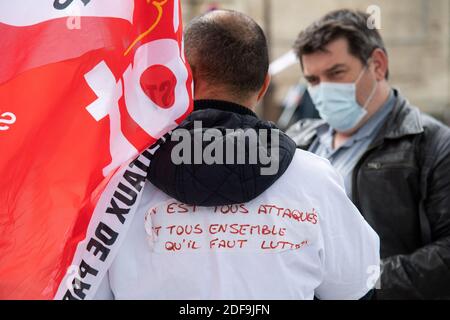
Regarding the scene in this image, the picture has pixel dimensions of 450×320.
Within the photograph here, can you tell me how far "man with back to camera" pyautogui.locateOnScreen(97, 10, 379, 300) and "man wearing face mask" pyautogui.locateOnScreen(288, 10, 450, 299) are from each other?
0.94 meters

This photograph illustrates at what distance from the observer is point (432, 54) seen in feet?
57.1

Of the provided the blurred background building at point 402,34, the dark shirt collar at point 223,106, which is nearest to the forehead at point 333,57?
the dark shirt collar at point 223,106

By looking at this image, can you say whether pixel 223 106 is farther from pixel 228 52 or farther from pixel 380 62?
pixel 380 62

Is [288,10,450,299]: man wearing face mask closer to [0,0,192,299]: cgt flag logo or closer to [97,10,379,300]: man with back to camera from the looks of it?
[97,10,379,300]: man with back to camera

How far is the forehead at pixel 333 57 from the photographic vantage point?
3.43 m

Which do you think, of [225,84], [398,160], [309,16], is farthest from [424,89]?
[225,84]

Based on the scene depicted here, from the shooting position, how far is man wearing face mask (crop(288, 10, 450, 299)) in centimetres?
287

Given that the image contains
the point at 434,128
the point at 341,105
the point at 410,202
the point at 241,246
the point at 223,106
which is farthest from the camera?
the point at 341,105

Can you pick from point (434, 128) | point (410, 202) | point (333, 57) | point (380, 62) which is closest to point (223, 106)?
point (410, 202)

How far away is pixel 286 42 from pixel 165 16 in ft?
49.8

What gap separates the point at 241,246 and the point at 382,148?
1446 mm

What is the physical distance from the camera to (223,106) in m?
2.00

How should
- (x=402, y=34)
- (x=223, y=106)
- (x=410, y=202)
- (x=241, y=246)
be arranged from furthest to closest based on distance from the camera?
1. (x=402, y=34)
2. (x=410, y=202)
3. (x=223, y=106)
4. (x=241, y=246)

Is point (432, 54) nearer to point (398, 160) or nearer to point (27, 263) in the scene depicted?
point (398, 160)
